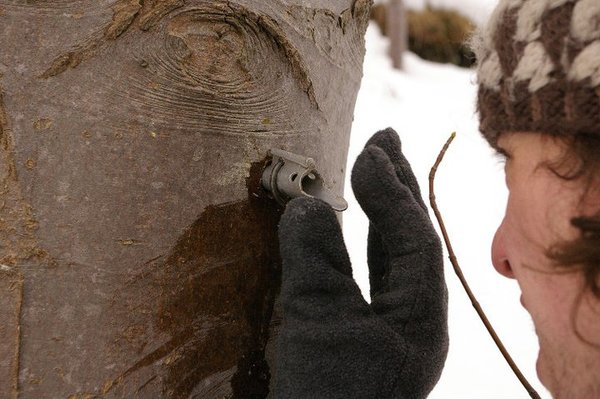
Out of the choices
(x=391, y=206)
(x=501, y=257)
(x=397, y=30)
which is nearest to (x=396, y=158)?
(x=391, y=206)

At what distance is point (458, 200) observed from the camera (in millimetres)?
4602

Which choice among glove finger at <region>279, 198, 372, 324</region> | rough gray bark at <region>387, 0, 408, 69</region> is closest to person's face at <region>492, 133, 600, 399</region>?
glove finger at <region>279, 198, 372, 324</region>

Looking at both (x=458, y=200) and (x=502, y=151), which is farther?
(x=458, y=200)

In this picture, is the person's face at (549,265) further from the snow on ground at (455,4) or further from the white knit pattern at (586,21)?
the snow on ground at (455,4)

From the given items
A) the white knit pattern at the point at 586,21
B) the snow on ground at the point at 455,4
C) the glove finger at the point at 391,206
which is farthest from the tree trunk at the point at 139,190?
the snow on ground at the point at 455,4

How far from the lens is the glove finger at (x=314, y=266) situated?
89 cm

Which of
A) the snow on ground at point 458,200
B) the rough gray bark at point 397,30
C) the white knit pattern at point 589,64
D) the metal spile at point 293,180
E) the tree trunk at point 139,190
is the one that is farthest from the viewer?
the rough gray bark at point 397,30

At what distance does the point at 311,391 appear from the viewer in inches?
35.1

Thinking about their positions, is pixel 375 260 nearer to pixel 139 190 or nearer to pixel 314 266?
pixel 314 266

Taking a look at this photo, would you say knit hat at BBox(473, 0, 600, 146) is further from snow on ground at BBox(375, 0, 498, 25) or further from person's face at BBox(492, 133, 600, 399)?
snow on ground at BBox(375, 0, 498, 25)

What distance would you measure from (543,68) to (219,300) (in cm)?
50

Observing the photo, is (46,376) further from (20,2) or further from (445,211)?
(445,211)

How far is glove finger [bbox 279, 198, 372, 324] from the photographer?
0.89 metres

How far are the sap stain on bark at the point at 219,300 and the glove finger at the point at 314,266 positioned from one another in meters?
0.05
